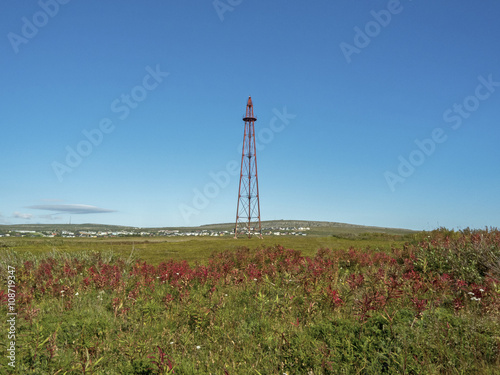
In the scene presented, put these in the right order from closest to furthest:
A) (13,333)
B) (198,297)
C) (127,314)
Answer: (13,333)
(127,314)
(198,297)

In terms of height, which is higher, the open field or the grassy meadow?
the open field

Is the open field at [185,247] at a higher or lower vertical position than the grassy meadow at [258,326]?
higher

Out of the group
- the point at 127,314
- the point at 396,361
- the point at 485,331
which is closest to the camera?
the point at 396,361

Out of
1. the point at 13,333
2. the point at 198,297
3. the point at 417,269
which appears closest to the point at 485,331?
the point at 198,297

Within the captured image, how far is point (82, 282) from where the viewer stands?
27.7ft

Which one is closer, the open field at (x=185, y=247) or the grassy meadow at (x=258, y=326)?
the grassy meadow at (x=258, y=326)

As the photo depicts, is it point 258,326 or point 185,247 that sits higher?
point 185,247

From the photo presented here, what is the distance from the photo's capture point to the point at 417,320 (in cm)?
451

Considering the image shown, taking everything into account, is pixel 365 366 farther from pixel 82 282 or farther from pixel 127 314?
pixel 82 282

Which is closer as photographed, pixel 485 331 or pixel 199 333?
pixel 485 331

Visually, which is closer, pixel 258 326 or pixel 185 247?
pixel 258 326

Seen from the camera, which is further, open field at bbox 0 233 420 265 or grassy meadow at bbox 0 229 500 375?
open field at bbox 0 233 420 265

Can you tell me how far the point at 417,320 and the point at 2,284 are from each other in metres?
10.7

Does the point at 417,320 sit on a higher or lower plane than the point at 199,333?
higher
